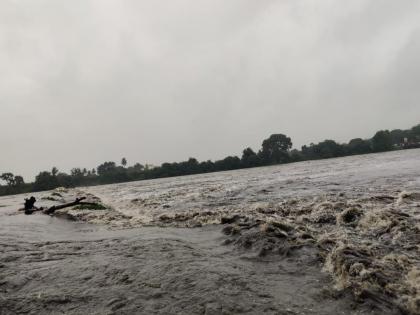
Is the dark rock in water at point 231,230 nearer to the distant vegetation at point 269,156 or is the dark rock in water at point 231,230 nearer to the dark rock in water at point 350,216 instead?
the dark rock in water at point 350,216

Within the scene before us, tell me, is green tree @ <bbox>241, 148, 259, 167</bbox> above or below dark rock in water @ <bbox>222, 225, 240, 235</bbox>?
above

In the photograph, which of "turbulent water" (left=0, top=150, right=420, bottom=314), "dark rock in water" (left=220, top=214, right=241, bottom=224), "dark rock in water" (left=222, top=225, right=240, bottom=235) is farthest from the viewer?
"dark rock in water" (left=220, top=214, right=241, bottom=224)

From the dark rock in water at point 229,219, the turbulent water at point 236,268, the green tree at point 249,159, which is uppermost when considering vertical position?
the green tree at point 249,159

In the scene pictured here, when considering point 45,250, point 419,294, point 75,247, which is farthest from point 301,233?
point 45,250

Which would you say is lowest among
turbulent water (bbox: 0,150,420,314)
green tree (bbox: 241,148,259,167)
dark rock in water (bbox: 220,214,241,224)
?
turbulent water (bbox: 0,150,420,314)

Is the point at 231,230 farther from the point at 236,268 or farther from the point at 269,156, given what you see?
the point at 269,156

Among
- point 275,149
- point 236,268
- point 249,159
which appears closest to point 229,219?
point 236,268

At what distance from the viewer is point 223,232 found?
14.0 meters

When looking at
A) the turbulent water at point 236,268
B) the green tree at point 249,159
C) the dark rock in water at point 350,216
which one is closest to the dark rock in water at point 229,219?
the turbulent water at point 236,268

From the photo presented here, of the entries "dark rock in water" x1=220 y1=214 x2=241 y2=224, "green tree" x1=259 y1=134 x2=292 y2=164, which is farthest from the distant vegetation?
"dark rock in water" x1=220 y1=214 x2=241 y2=224

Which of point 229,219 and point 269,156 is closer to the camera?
point 229,219

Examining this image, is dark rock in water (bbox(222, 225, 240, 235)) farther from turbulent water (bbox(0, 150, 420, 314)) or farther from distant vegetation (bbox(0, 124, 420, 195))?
distant vegetation (bbox(0, 124, 420, 195))

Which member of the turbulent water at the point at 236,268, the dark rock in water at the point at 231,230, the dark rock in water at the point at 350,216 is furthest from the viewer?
the dark rock in water at the point at 231,230

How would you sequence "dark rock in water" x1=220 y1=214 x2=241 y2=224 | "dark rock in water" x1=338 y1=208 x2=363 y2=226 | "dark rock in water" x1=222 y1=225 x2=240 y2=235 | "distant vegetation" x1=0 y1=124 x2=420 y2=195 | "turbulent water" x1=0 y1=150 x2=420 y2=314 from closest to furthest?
"turbulent water" x1=0 y1=150 x2=420 y2=314, "dark rock in water" x1=338 y1=208 x2=363 y2=226, "dark rock in water" x1=222 y1=225 x2=240 y2=235, "dark rock in water" x1=220 y1=214 x2=241 y2=224, "distant vegetation" x1=0 y1=124 x2=420 y2=195
